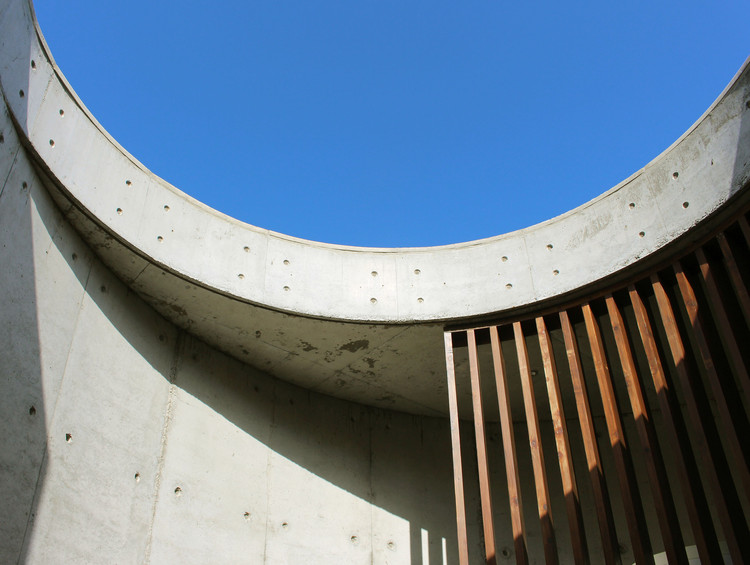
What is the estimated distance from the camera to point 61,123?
6.36 metres

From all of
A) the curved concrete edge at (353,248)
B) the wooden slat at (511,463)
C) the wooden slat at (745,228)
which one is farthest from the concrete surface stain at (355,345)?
the wooden slat at (745,228)

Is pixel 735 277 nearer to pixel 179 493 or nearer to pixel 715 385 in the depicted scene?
pixel 715 385

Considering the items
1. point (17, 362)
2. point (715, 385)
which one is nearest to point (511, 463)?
point (715, 385)

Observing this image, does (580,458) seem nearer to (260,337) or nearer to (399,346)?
(399,346)

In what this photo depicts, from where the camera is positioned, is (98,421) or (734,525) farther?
(98,421)

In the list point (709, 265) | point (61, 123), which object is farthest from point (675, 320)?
point (61, 123)

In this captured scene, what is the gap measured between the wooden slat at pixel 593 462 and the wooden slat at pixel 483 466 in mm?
979

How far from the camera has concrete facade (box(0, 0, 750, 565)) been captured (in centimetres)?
579

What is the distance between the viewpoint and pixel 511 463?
21.8 feet

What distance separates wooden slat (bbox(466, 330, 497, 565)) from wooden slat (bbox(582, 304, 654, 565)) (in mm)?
1228

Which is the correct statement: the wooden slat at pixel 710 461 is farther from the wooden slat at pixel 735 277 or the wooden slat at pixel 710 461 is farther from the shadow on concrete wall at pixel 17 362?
the shadow on concrete wall at pixel 17 362

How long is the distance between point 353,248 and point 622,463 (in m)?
3.86

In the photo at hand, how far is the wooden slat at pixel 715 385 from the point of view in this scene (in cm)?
536

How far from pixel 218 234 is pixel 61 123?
1984mm
